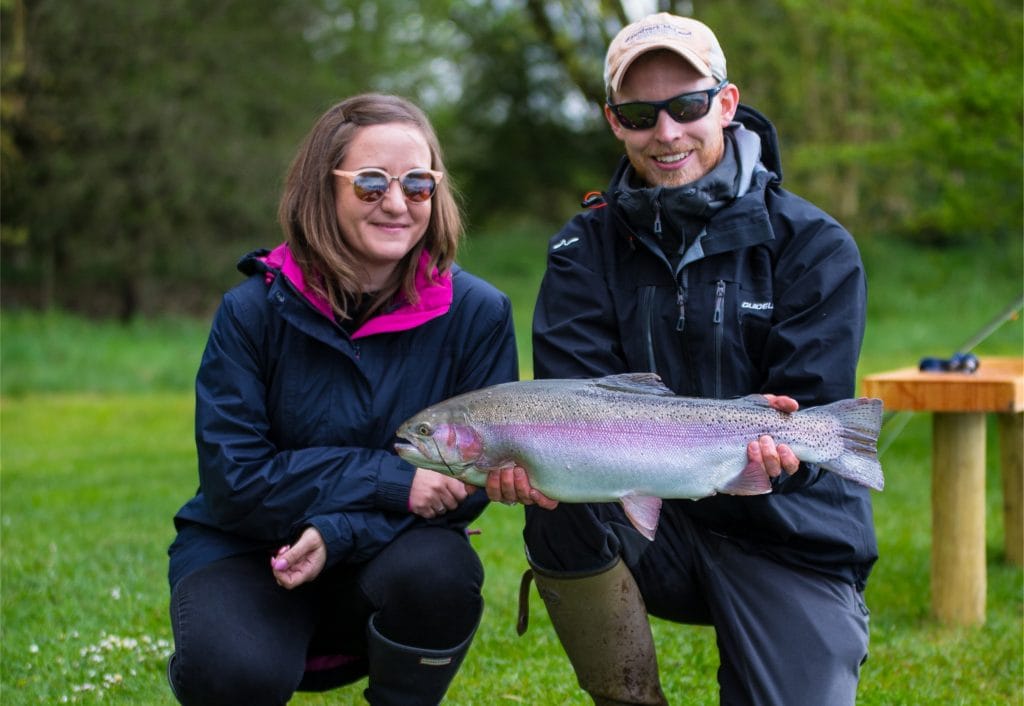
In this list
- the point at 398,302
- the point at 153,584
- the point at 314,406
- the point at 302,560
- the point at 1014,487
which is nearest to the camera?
the point at 302,560

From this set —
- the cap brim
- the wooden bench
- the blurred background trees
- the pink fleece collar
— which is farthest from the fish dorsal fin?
the blurred background trees

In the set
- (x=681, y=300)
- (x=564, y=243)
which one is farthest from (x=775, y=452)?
(x=564, y=243)

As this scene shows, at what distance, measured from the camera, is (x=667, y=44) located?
3533mm

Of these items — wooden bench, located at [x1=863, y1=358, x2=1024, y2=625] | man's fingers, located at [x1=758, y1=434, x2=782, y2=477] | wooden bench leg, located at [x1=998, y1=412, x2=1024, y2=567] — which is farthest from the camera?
wooden bench leg, located at [x1=998, y1=412, x2=1024, y2=567]

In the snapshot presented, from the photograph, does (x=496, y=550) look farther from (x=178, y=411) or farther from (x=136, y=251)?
(x=136, y=251)

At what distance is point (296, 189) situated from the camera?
3830 mm

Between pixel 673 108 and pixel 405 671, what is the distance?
76.6 inches

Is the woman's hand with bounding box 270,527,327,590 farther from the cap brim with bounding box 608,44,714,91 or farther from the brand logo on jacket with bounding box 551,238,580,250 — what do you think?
the cap brim with bounding box 608,44,714,91

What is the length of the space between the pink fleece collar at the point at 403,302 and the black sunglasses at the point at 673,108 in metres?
0.82

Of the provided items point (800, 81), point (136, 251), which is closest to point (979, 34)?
point (800, 81)

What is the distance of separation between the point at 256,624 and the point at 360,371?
0.85m

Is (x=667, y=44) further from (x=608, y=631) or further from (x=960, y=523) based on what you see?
(x=960, y=523)

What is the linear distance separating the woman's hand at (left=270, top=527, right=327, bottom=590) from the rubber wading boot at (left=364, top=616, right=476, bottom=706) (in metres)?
0.26

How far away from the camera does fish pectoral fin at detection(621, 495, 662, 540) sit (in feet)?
10.5
